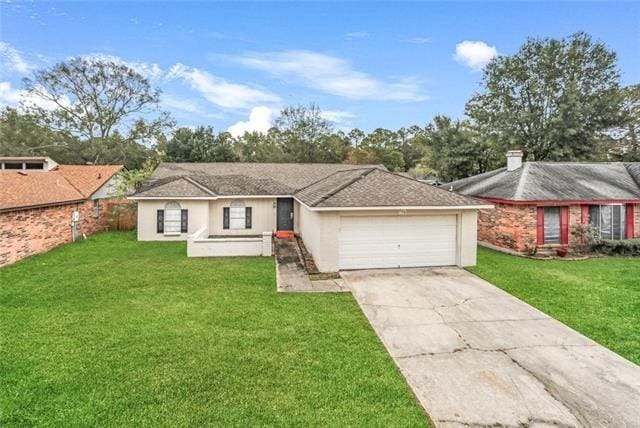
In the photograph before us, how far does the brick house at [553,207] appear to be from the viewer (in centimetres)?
1377

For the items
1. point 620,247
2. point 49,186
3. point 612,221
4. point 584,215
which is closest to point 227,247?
point 49,186

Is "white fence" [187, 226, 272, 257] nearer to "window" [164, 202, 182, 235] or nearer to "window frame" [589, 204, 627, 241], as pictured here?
"window" [164, 202, 182, 235]

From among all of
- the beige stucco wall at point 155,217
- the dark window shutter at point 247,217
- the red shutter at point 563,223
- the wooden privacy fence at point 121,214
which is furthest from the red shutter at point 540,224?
the wooden privacy fence at point 121,214

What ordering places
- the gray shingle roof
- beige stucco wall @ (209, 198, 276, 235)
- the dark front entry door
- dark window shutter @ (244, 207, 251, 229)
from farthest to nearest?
1. the dark front entry door
2. dark window shutter @ (244, 207, 251, 229)
3. beige stucco wall @ (209, 198, 276, 235)
4. the gray shingle roof

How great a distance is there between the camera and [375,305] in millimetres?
7699

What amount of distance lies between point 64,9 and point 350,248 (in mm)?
16997

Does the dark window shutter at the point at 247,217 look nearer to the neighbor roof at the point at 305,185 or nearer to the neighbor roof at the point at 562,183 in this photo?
the neighbor roof at the point at 305,185

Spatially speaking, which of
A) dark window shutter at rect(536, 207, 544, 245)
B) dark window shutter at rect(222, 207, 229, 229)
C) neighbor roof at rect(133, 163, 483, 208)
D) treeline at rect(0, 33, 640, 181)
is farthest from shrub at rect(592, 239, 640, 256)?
dark window shutter at rect(222, 207, 229, 229)

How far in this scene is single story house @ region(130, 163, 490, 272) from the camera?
1058 cm

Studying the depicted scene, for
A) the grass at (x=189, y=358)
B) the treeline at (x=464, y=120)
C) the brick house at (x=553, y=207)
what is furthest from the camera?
the treeline at (x=464, y=120)

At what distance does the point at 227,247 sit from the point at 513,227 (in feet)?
39.5

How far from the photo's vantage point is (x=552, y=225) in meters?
14.1

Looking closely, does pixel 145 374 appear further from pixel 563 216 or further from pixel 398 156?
pixel 398 156

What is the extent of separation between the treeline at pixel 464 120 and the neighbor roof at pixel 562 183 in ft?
32.6
